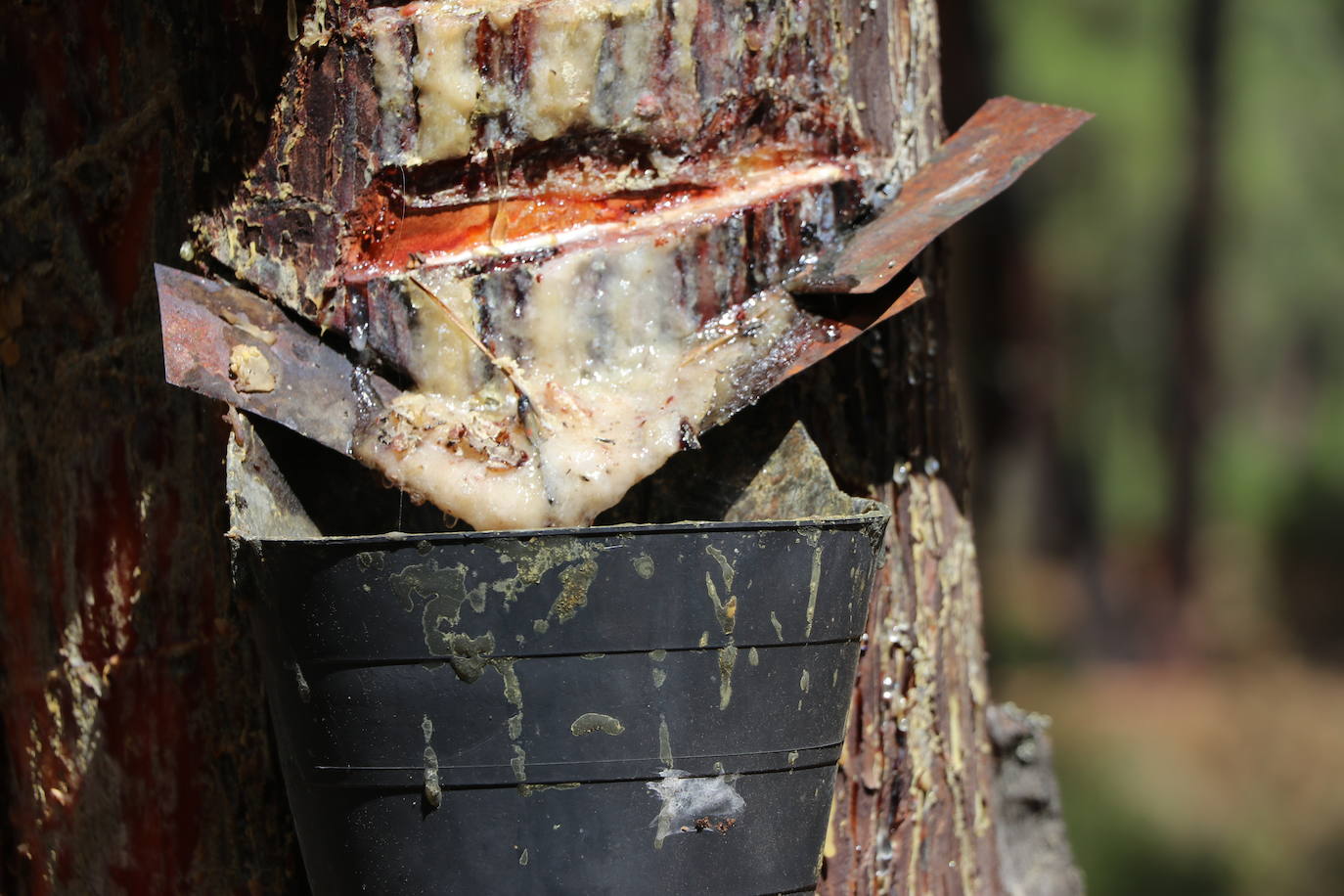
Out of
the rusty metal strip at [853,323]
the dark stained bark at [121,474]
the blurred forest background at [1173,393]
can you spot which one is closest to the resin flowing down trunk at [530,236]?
the rusty metal strip at [853,323]

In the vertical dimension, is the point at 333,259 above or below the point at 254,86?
below

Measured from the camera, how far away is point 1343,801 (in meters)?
7.80

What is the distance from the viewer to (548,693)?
108 centimetres

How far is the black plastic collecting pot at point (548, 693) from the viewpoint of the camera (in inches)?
42.1

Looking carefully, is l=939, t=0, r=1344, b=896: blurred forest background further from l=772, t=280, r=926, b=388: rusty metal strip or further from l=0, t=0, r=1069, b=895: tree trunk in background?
l=772, t=280, r=926, b=388: rusty metal strip

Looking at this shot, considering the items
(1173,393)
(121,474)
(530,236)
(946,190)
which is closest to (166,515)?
(121,474)

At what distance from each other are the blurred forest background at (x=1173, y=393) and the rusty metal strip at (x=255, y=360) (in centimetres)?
718

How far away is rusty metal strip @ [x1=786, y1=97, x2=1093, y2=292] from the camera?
1313 mm

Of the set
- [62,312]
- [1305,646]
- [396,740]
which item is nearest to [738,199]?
[396,740]

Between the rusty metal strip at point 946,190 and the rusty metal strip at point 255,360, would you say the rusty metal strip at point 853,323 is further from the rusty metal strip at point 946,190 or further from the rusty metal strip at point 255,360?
the rusty metal strip at point 255,360

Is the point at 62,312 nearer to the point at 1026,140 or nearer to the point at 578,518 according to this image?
the point at 578,518

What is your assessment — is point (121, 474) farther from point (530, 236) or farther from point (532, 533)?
point (532, 533)

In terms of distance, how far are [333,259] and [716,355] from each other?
40 centimetres

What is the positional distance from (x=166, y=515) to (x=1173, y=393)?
914cm
